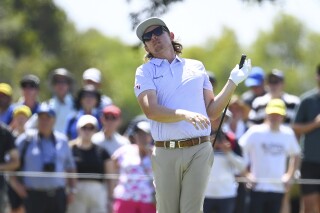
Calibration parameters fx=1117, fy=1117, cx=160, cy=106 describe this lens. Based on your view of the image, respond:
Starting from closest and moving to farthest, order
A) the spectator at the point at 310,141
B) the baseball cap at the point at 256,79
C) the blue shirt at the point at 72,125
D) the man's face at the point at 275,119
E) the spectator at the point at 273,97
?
the man's face at the point at 275,119
the spectator at the point at 310,141
the spectator at the point at 273,97
the blue shirt at the point at 72,125
the baseball cap at the point at 256,79

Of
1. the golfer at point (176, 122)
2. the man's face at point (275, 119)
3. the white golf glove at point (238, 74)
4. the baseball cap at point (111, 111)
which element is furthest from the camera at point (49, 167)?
the white golf glove at point (238, 74)

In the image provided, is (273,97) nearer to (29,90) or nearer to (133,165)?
(133,165)

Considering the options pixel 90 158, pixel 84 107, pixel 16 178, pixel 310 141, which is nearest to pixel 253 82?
pixel 310 141

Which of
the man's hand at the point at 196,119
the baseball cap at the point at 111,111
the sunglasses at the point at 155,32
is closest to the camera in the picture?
the man's hand at the point at 196,119

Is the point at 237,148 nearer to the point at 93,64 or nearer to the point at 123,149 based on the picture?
the point at 123,149

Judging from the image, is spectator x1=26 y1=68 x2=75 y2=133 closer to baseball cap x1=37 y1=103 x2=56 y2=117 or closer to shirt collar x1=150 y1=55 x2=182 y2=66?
baseball cap x1=37 y1=103 x2=56 y2=117

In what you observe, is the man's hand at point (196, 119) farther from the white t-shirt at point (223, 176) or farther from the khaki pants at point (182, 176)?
the white t-shirt at point (223, 176)

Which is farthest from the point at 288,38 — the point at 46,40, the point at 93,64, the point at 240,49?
the point at 46,40

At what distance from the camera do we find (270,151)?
14914 mm

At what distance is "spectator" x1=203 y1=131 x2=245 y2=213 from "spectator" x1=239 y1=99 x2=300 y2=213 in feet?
0.83

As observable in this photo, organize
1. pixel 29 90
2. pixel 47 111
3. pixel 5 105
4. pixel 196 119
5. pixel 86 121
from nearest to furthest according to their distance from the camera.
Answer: pixel 196 119 < pixel 47 111 < pixel 86 121 < pixel 29 90 < pixel 5 105

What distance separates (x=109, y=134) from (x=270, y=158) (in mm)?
2321

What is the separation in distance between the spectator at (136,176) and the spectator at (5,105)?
1.94 metres

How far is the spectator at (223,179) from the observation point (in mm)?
14734
